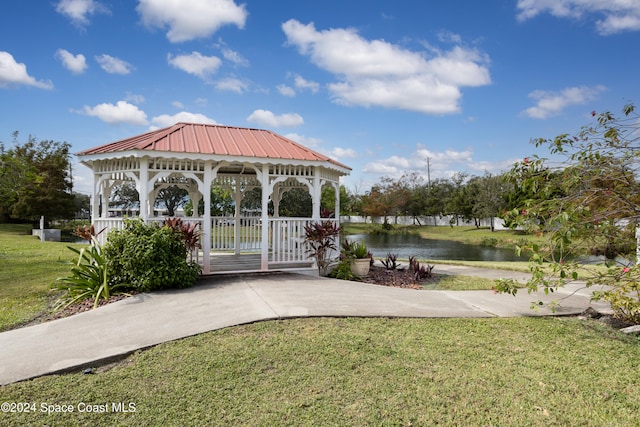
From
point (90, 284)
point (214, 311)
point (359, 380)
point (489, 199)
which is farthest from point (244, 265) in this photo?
point (489, 199)

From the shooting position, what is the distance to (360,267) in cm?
864

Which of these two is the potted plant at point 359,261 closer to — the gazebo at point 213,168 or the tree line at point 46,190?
the gazebo at point 213,168

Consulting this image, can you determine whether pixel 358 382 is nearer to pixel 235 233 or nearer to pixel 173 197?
pixel 235 233

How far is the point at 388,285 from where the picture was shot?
7.93 meters

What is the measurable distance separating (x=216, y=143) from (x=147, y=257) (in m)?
2.95

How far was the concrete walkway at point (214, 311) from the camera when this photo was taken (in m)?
3.86

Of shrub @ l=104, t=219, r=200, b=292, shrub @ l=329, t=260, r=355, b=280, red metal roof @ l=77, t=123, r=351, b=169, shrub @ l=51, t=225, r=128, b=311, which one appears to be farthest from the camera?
shrub @ l=329, t=260, r=355, b=280

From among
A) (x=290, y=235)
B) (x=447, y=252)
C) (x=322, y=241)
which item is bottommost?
(x=447, y=252)

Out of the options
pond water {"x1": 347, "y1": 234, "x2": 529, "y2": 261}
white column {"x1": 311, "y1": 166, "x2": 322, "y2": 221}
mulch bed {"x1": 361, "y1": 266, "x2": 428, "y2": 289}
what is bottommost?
pond water {"x1": 347, "y1": 234, "x2": 529, "y2": 261}

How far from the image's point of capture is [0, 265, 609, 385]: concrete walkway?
12.7 ft

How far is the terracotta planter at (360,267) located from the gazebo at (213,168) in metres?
1.00

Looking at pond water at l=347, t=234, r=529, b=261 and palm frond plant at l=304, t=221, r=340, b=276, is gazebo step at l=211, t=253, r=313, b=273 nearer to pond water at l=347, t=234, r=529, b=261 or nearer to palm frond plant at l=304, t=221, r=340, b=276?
palm frond plant at l=304, t=221, r=340, b=276

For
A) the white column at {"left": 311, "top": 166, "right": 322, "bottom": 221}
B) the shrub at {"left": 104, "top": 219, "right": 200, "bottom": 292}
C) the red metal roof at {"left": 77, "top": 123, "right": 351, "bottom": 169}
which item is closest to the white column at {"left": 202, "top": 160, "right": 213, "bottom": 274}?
the red metal roof at {"left": 77, "top": 123, "right": 351, "bottom": 169}

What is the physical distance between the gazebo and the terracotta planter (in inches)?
39.4
